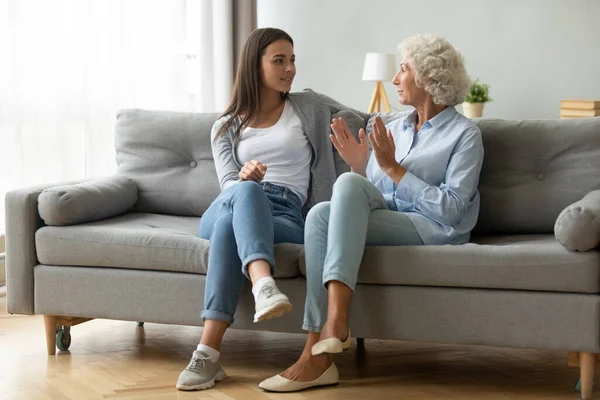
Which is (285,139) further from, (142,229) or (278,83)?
(142,229)

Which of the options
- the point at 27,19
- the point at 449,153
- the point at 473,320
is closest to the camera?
the point at 473,320

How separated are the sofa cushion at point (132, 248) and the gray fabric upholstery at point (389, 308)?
3 cm

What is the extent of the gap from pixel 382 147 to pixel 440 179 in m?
0.21

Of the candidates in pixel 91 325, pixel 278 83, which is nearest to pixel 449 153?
pixel 278 83

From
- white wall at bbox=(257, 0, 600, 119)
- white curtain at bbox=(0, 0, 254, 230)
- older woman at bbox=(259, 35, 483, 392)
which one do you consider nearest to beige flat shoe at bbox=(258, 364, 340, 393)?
older woman at bbox=(259, 35, 483, 392)

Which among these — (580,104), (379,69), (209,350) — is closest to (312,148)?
(209,350)

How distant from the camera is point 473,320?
2.77 metres

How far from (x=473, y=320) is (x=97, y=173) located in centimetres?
290

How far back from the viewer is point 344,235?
2.77 metres

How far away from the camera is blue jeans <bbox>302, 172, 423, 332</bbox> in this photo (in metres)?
2.76

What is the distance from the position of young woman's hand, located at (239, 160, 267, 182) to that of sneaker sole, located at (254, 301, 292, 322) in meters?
0.52

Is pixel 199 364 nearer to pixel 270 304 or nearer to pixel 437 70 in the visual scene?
pixel 270 304

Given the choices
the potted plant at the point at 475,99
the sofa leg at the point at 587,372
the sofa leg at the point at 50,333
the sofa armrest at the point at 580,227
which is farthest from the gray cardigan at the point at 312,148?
the potted plant at the point at 475,99

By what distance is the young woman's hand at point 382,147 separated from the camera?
2.97 metres
